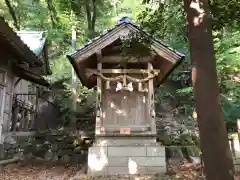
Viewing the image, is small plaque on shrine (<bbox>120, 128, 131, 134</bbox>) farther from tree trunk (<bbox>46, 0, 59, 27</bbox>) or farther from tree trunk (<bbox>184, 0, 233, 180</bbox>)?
tree trunk (<bbox>46, 0, 59, 27</bbox>)

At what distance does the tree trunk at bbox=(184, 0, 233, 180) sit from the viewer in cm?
336

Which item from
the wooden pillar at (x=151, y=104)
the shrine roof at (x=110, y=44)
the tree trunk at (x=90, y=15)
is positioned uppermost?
the tree trunk at (x=90, y=15)

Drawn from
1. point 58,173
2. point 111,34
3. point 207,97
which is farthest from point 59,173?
point 207,97

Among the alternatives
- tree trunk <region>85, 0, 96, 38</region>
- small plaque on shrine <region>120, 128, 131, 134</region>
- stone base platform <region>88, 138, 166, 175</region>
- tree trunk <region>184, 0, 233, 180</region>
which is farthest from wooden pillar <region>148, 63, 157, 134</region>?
tree trunk <region>85, 0, 96, 38</region>

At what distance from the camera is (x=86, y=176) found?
7.57m

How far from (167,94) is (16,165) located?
1331 centimetres

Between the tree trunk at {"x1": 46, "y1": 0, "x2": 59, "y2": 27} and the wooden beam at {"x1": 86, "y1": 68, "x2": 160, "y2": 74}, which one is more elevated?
the tree trunk at {"x1": 46, "y1": 0, "x2": 59, "y2": 27}

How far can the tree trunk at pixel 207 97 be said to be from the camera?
3355 mm

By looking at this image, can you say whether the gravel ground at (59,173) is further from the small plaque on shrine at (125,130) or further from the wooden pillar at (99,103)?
the wooden pillar at (99,103)

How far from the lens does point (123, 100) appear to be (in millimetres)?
9156

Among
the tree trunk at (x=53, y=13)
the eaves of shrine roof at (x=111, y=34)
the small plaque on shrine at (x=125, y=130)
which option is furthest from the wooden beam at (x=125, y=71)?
the tree trunk at (x=53, y=13)

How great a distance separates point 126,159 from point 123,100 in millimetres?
2077

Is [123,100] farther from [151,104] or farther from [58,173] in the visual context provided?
[58,173]

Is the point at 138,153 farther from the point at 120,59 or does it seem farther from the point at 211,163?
the point at 211,163
